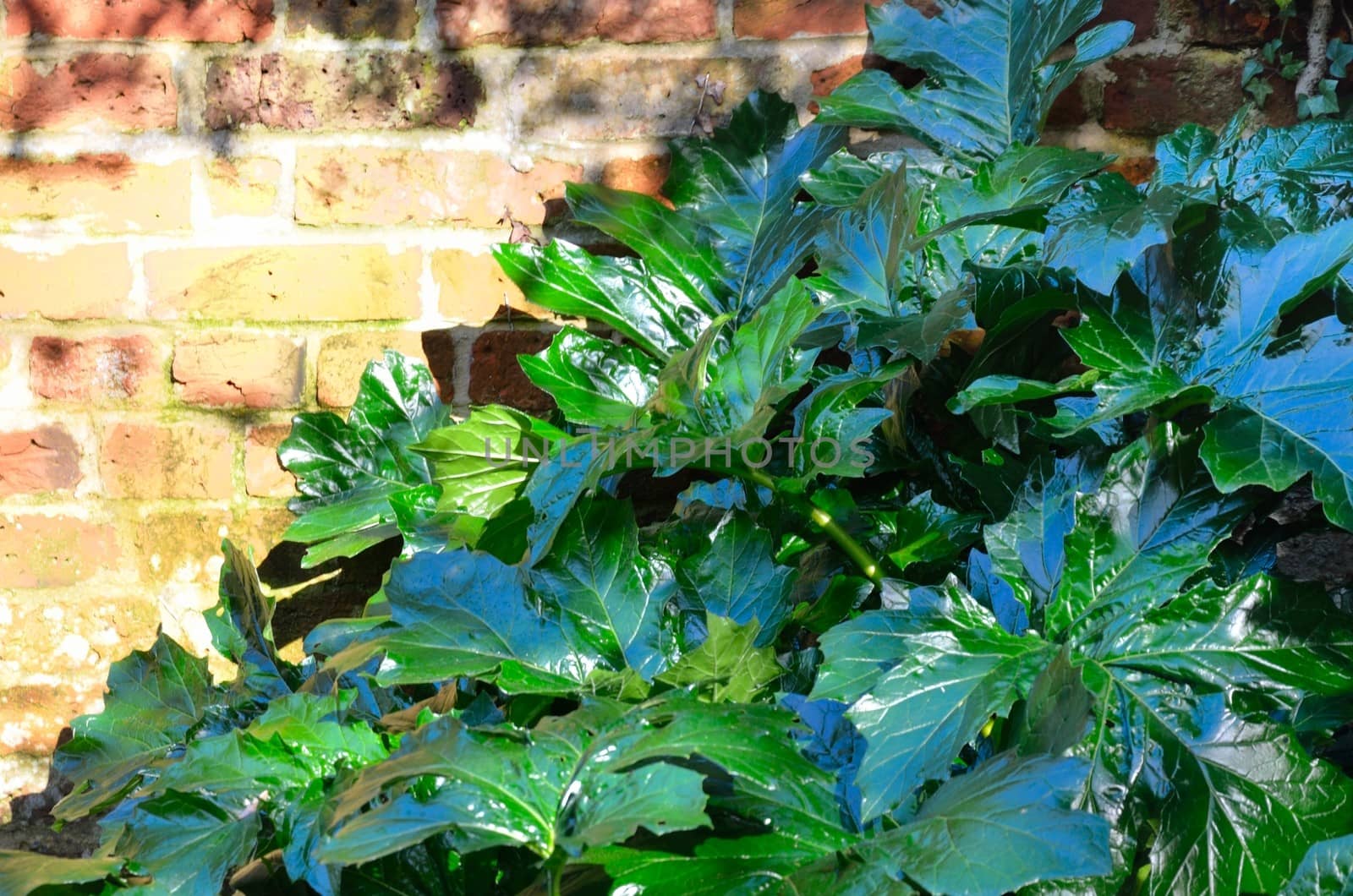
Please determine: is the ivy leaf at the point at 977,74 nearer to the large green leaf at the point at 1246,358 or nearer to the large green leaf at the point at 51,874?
the large green leaf at the point at 1246,358

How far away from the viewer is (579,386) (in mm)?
921

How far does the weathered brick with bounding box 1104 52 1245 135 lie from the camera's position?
1166 millimetres

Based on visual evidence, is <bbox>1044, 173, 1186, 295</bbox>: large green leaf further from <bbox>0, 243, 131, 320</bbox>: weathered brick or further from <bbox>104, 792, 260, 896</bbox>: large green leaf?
<bbox>0, 243, 131, 320</bbox>: weathered brick

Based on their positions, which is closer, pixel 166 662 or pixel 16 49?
pixel 166 662

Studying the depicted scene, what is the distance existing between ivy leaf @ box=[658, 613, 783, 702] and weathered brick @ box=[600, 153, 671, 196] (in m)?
0.66

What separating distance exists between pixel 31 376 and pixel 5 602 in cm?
28

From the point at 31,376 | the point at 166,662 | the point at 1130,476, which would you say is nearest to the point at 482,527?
the point at 166,662

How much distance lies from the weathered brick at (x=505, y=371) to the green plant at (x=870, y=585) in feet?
0.63

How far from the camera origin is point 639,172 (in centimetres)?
121

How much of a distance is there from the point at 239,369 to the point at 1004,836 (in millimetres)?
1038

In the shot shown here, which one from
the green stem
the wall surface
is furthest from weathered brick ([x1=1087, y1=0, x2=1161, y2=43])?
the green stem

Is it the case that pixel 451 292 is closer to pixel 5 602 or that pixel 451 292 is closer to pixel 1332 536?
pixel 5 602

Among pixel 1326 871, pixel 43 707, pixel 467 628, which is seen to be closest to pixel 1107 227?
pixel 1326 871

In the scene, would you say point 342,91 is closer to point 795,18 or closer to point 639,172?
point 639,172
